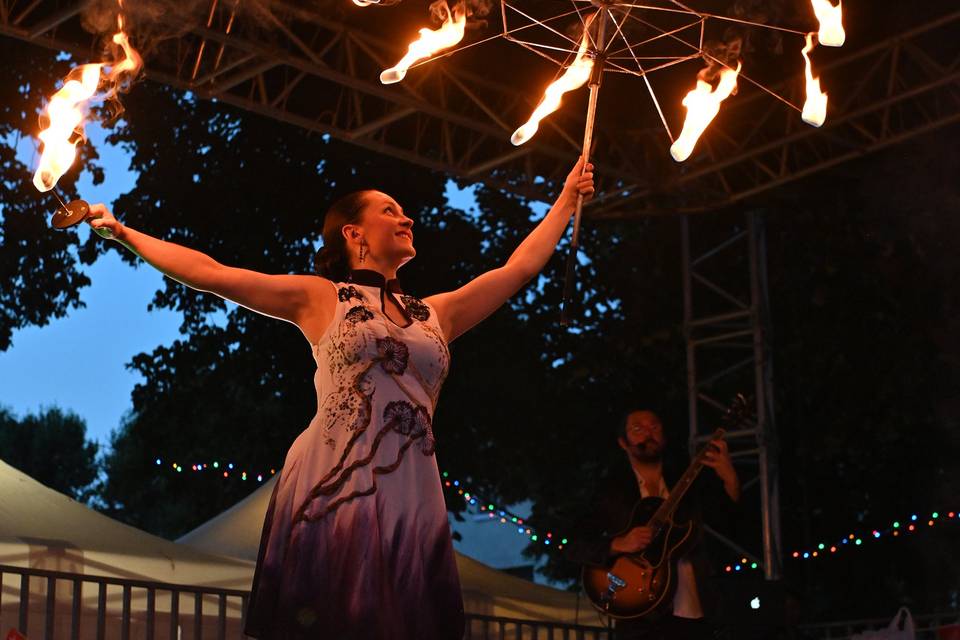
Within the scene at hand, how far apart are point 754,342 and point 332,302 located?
7.48 metres

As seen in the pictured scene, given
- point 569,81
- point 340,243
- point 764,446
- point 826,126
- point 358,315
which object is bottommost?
point 358,315

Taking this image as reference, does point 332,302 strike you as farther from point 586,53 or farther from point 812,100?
point 812,100

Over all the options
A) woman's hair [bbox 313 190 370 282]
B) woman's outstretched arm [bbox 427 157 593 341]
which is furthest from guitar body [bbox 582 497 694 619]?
woman's hair [bbox 313 190 370 282]

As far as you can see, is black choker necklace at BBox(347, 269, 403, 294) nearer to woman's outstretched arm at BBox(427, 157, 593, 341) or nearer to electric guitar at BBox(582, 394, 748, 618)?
woman's outstretched arm at BBox(427, 157, 593, 341)

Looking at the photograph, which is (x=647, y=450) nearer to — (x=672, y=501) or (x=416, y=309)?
(x=672, y=501)

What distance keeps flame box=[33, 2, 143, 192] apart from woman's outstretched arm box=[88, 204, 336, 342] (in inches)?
11.7

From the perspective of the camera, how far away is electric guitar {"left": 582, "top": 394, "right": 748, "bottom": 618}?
604cm

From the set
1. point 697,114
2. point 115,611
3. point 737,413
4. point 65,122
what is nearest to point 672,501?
point 737,413

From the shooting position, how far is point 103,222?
3.30m

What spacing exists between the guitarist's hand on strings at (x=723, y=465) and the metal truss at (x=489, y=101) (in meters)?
3.72

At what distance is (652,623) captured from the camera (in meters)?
6.00

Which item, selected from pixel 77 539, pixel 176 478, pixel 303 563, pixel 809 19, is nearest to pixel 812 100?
pixel 303 563

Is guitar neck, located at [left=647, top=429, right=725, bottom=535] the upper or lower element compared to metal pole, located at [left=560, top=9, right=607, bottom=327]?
lower

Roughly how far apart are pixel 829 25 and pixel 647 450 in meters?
2.22
